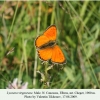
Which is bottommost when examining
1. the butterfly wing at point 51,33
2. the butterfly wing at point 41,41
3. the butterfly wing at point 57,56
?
the butterfly wing at point 57,56

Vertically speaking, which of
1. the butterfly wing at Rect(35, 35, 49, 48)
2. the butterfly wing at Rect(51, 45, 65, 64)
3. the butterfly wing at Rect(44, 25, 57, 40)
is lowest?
the butterfly wing at Rect(51, 45, 65, 64)

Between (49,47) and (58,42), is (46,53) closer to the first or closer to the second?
(49,47)

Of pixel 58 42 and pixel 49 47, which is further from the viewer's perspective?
pixel 58 42

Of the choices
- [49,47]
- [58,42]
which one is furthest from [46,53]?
[58,42]

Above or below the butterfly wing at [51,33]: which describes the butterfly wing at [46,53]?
below

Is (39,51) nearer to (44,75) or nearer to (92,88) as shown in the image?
(44,75)
